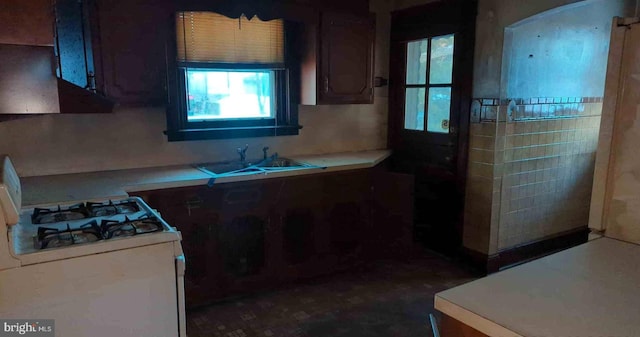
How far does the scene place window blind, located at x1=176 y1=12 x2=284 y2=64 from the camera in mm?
2877

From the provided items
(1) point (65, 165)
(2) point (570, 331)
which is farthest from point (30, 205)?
(2) point (570, 331)

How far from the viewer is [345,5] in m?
3.24

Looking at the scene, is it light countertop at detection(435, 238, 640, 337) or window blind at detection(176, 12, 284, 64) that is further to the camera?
window blind at detection(176, 12, 284, 64)

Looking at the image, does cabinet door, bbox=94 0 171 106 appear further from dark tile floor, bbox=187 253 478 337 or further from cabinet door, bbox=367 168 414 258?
cabinet door, bbox=367 168 414 258

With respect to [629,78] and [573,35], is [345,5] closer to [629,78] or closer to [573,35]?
[573,35]

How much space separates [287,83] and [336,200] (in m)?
0.99

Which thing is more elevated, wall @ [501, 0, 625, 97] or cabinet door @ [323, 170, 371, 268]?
wall @ [501, 0, 625, 97]

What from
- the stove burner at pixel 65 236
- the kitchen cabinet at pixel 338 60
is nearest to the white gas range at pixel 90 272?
the stove burner at pixel 65 236

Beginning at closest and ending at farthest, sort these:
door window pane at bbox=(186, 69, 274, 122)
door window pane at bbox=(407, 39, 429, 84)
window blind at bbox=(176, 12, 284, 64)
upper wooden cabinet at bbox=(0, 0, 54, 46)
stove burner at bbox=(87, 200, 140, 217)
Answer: upper wooden cabinet at bbox=(0, 0, 54, 46)
stove burner at bbox=(87, 200, 140, 217)
window blind at bbox=(176, 12, 284, 64)
door window pane at bbox=(186, 69, 274, 122)
door window pane at bbox=(407, 39, 429, 84)

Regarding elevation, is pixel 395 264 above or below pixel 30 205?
below

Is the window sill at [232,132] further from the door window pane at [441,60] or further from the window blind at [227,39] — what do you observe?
the door window pane at [441,60]

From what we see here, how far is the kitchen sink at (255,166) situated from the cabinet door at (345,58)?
517mm

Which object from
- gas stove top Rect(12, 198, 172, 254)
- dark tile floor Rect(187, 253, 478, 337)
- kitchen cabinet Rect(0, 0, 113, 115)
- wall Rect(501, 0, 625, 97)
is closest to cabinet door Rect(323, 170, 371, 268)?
dark tile floor Rect(187, 253, 478, 337)

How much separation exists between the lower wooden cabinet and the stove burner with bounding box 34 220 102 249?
68 cm
